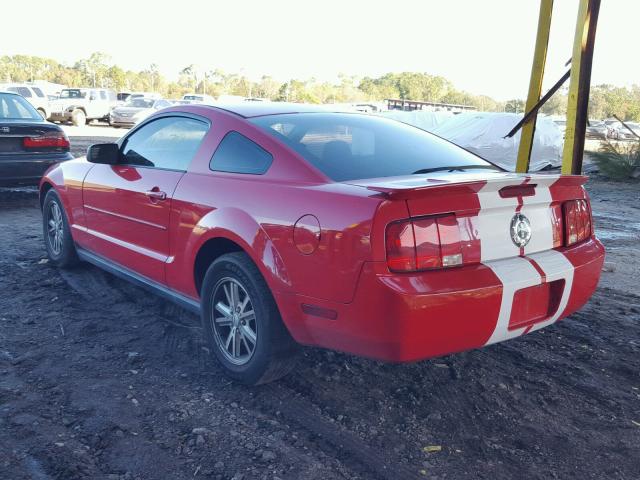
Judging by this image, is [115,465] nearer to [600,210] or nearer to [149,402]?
[149,402]

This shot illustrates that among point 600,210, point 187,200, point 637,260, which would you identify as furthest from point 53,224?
point 600,210

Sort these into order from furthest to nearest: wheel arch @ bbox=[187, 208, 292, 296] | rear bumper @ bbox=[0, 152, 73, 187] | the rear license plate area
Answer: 1. rear bumper @ bbox=[0, 152, 73, 187]
2. wheel arch @ bbox=[187, 208, 292, 296]
3. the rear license plate area

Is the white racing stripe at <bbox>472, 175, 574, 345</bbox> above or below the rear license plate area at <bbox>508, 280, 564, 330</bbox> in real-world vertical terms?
above

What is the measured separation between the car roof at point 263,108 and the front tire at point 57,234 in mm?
2061

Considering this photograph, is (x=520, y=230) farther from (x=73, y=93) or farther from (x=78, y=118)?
(x=73, y=93)

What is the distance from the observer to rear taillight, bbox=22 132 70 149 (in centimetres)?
827

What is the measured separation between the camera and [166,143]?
4.15 m

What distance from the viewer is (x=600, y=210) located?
10062mm

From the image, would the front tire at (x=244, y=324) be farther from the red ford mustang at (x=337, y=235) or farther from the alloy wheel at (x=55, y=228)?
the alloy wheel at (x=55, y=228)

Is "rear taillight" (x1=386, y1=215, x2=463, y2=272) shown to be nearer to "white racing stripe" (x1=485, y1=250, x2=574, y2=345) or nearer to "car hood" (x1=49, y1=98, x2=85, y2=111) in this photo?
"white racing stripe" (x1=485, y1=250, x2=574, y2=345)

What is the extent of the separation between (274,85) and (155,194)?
96.5 meters

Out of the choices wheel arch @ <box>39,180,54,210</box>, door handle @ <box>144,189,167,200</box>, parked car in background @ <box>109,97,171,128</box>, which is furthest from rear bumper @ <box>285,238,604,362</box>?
parked car in background @ <box>109,97,171,128</box>

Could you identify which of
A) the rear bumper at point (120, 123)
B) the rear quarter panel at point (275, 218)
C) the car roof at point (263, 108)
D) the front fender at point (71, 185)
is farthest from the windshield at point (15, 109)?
the rear bumper at point (120, 123)

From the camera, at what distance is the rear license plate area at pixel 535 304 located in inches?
113
